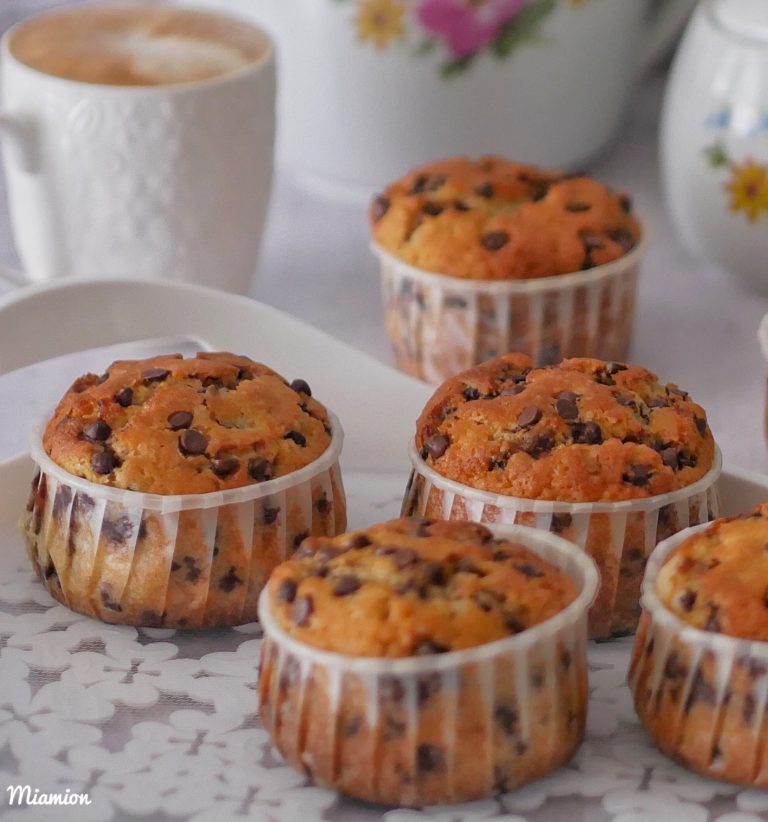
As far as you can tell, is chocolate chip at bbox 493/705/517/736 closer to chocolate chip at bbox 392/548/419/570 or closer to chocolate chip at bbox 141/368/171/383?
chocolate chip at bbox 392/548/419/570

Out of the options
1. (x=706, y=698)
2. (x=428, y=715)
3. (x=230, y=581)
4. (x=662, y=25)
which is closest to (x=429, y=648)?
(x=428, y=715)

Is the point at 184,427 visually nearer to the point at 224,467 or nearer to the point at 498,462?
the point at 224,467

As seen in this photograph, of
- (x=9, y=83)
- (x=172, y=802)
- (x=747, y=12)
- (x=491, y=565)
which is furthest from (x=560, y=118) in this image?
(x=172, y=802)

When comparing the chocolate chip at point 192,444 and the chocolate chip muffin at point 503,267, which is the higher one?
the chocolate chip at point 192,444

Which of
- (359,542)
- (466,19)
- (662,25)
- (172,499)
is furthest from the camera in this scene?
(662,25)

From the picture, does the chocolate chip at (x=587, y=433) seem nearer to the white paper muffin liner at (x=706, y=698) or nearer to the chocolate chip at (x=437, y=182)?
the white paper muffin liner at (x=706, y=698)

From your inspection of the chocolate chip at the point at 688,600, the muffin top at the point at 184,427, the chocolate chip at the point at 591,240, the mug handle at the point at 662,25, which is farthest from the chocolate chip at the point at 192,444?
the mug handle at the point at 662,25

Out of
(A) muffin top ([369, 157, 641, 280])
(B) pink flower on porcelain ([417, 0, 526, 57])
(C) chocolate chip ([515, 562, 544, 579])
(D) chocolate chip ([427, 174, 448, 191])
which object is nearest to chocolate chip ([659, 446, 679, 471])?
(C) chocolate chip ([515, 562, 544, 579])
